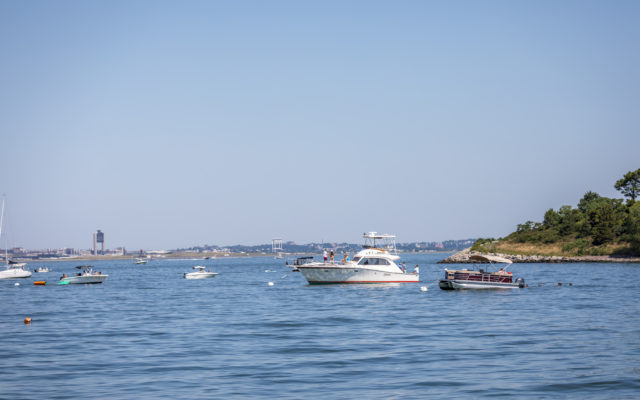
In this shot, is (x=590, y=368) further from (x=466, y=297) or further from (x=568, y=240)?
(x=568, y=240)

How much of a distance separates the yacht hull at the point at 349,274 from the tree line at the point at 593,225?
288 ft

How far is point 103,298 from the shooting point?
226ft

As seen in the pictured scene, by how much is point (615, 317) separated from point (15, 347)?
1290 inches

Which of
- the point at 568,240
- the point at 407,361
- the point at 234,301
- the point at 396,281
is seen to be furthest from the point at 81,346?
the point at 568,240

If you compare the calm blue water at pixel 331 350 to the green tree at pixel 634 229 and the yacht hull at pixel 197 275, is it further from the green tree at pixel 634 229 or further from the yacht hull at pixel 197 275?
the green tree at pixel 634 229

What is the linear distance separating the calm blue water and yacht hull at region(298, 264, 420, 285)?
1579cm

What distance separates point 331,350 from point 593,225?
493ft

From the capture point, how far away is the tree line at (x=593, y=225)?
152 meters

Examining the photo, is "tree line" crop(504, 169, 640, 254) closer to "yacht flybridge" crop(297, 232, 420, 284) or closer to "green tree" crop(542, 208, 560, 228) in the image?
"green tree" crop(542, 208, 560, 228)

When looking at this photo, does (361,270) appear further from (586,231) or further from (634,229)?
(586,231)

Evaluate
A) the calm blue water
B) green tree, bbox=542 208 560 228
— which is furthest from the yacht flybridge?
green tree, bbox=542 208 560 228

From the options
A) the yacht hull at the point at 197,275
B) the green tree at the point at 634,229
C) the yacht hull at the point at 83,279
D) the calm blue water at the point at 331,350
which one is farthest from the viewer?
the green tree at the point at 634,229

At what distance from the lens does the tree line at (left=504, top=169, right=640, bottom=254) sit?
152 m

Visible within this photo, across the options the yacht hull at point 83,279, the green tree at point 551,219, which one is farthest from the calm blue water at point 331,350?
the green tree at point 551,219
